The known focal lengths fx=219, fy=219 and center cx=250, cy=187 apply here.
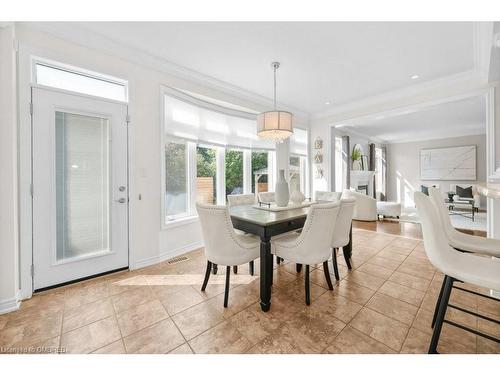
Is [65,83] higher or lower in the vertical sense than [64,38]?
lower

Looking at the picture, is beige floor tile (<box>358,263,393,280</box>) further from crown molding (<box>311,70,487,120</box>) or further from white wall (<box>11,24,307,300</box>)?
crown molding (<box>311,70,487,120</box>)

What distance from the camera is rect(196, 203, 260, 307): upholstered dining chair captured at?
183cm

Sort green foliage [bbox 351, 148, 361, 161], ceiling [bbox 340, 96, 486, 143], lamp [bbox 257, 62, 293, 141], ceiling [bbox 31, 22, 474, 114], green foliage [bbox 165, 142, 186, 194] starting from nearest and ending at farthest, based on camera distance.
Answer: ceiling [bbox 31, 22, 474, 114], lamp [bbox 257, 62, 293, 141], green foliage [bbox 165, 142, 186, 194], ceiling [bbox 340, 96, 486, 143], green foliage [bbox 351, 148, 361, 161]

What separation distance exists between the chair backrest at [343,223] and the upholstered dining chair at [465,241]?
70 centimetres

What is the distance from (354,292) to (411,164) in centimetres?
836

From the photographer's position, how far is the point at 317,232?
1.90 meters

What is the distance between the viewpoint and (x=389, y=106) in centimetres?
403

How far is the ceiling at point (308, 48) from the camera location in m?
2.23

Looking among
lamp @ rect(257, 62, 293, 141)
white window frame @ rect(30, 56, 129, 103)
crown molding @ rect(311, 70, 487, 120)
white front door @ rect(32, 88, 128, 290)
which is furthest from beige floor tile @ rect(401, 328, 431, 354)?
crown molding @ rect(311, 70, 487, 120)

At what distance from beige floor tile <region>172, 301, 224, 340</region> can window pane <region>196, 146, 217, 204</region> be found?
6.51ft

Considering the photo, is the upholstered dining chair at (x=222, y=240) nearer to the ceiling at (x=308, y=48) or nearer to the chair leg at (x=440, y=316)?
the chair leg at (x=440, y=316)
